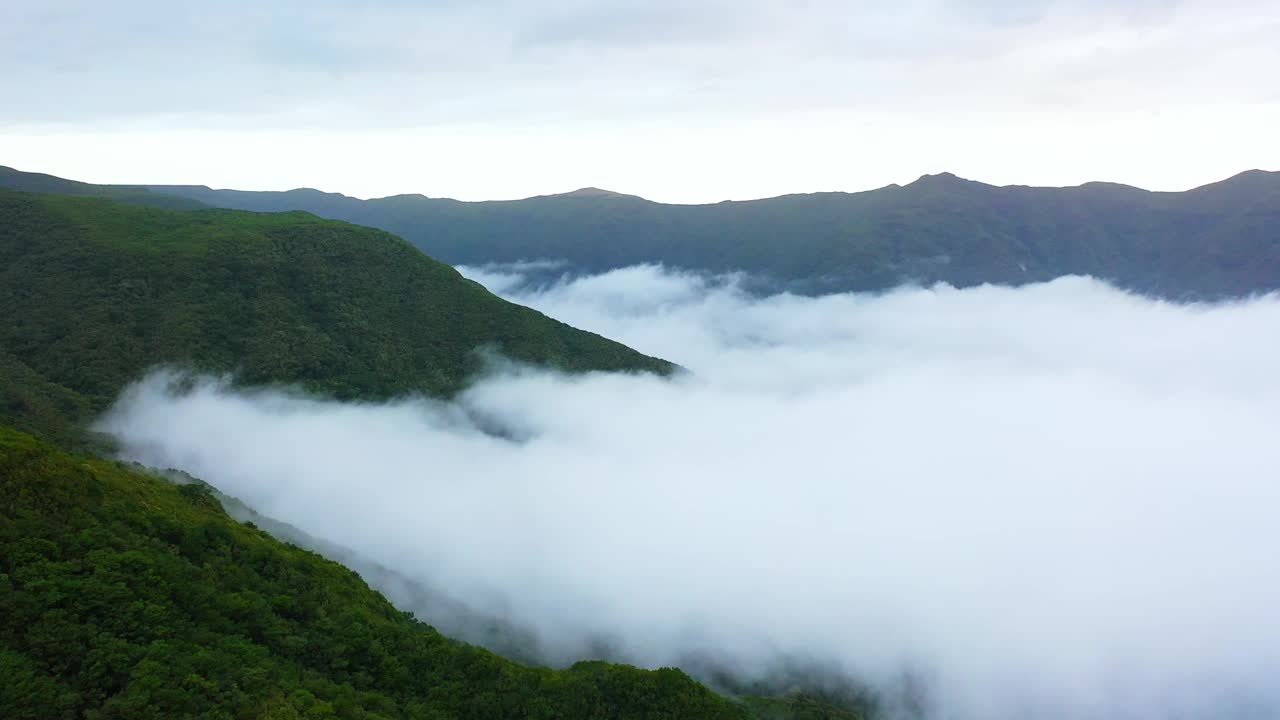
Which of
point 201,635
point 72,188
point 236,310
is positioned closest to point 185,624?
point 201,635

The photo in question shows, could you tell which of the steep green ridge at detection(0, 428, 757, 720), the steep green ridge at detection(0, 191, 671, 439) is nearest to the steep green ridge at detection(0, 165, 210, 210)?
the steep green ridge at detection(0, 191, 671, 439)

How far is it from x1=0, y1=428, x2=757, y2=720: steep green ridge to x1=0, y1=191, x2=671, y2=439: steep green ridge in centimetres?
4042

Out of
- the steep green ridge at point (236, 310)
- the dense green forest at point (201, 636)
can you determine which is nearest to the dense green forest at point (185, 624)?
the dense green forest at point (201, 636)

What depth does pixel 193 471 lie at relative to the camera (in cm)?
7238

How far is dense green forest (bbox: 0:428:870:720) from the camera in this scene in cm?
2133

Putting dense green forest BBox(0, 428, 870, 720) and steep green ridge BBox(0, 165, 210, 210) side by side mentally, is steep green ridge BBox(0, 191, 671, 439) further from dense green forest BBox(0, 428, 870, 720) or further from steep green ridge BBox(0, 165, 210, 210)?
steep green ridge BBox(0, 165, 210, 210)

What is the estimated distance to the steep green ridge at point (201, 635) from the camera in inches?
840

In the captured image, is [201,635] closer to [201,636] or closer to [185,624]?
[201,636]

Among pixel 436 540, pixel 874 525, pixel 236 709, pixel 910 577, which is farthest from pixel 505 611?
pixel 874 525

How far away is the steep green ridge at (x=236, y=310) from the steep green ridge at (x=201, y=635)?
4042cm

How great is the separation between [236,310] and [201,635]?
276ft

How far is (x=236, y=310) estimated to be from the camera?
97375 millimetres

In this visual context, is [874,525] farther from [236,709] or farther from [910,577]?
[236,709]

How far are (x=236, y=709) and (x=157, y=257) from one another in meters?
97.4
